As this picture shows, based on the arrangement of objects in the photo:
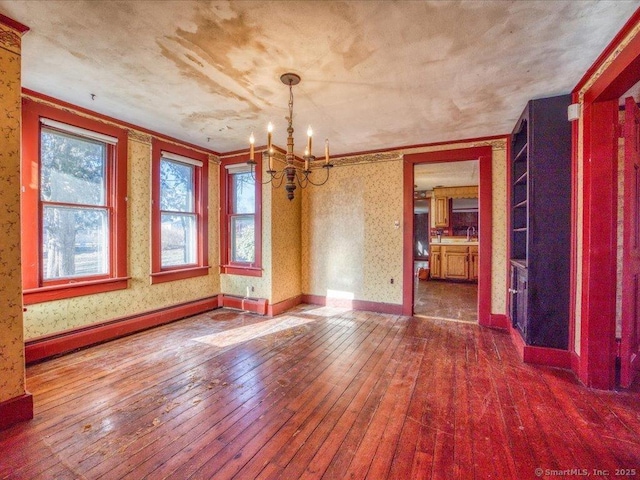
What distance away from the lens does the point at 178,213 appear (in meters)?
4.41

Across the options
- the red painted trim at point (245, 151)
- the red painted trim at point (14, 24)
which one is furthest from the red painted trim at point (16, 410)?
the red painted trim at point (245, 151)

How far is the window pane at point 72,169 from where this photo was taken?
120 inches

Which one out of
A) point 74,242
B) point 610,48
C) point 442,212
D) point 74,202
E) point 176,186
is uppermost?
point 610,48

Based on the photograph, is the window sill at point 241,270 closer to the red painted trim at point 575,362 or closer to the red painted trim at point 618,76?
the red painted trim at point 575,362

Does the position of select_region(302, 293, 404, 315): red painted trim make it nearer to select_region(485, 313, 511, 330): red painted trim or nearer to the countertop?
select_region(485, 313, 511, 330): red painted trim

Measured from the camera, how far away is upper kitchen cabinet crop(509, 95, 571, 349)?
2.81 metres

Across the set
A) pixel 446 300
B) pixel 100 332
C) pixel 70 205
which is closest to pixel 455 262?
pixel 446 300

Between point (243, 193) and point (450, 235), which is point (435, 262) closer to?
point (450, 235)

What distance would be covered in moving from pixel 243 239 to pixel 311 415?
3418 millimetres

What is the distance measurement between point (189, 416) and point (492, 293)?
3.96m

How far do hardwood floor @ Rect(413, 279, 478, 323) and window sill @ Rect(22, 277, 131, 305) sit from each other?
4232 mm

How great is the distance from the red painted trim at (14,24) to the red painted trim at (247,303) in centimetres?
376

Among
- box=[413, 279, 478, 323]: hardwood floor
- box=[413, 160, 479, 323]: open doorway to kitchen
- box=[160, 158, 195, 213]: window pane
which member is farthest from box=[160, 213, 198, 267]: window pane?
box=[413, 160, 479, 323]: open doorway to kitchen

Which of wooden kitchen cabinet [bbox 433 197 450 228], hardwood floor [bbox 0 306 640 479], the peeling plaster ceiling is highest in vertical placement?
the peeling plaster ceiling
